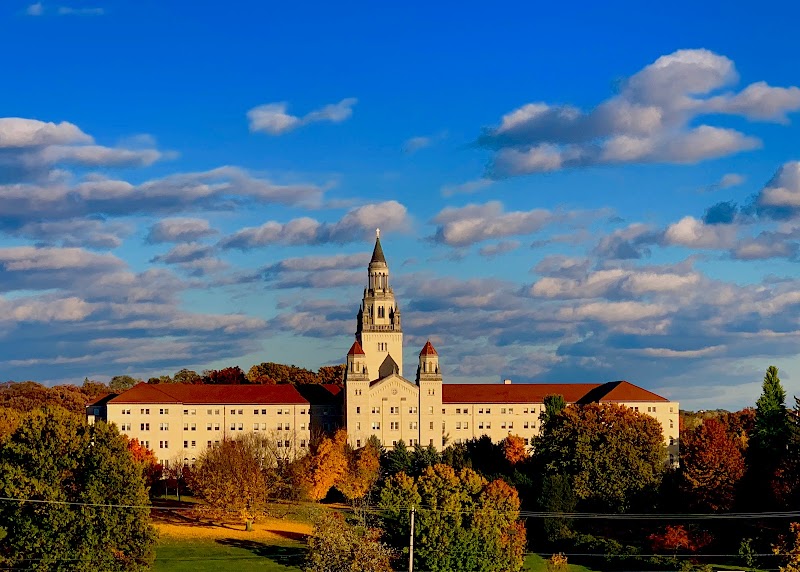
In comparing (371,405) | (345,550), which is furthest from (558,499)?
(371,405)

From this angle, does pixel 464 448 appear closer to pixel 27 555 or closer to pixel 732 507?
pixel 732 507

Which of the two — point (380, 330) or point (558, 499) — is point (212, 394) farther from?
point (558, 499)

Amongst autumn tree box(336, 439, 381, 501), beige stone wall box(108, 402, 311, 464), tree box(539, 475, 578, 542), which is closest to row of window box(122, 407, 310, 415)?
beige stone wall box(108, 402, 311, 464)

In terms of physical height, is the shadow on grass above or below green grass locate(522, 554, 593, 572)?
above

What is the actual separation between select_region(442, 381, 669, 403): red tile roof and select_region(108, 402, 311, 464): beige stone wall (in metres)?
18.9

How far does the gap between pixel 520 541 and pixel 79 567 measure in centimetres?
2779

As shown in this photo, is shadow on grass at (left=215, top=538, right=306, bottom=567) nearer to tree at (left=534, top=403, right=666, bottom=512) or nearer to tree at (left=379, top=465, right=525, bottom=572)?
tree at (left=379, top=465, right=525, bottom=572)

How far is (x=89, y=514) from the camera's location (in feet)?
221

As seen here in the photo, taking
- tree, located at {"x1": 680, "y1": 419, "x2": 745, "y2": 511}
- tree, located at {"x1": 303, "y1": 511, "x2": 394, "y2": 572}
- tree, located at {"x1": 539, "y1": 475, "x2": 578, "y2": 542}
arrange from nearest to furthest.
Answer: tree, located at {"x1": 303, "y1": 511, "x2": 394, "y2": 572} < tree, located at {"x1": 680, "y1": 419, "x2": 745, "y2": 511} < tree, located at {"x1": 539, "y1": 475, "x2": 578, "y2": 542}

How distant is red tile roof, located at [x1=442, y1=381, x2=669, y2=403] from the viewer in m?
147

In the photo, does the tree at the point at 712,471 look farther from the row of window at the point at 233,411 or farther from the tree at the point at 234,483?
the row of window at the point at 233,411

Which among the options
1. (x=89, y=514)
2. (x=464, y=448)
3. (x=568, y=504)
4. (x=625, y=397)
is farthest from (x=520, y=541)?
(x=625, y=397)

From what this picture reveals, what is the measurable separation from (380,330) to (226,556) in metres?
64.3

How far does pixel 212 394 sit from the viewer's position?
147m
